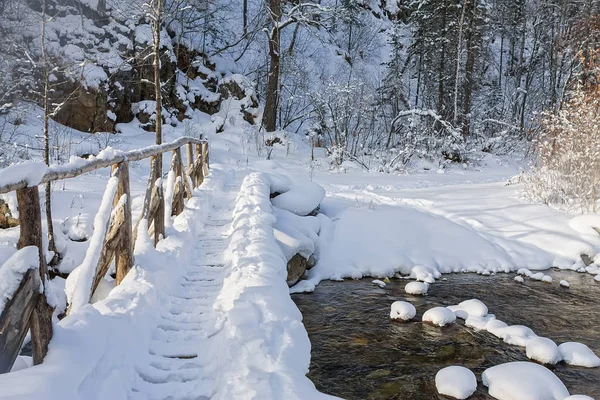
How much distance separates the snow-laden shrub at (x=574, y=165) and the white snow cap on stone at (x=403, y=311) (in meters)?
5.96

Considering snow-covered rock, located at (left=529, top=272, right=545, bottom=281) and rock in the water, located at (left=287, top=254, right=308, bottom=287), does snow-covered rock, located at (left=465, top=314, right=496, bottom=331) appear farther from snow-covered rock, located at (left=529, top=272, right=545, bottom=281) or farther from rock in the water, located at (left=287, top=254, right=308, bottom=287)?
rock in the water, located at (left=287, top=254, right=308, bottom=287)

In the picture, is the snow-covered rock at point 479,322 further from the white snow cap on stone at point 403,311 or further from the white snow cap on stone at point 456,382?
the white snow cap on stone at point 456,382

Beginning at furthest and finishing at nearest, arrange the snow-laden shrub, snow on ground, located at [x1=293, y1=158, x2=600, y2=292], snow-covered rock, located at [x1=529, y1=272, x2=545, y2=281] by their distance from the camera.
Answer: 1. the snow-laden shrub
2. snow on ground, located at [x1=293, y1=158, x2=600, y2=292]
3. snow-covered rock, located at [x1=529, y1=272, x2=545, y2=281]

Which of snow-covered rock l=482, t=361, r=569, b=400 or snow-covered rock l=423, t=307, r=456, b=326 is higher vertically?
snow-covered rock l=482, t=361, r=569, b=400

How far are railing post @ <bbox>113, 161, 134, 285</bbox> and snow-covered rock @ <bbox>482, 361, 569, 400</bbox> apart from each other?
3.63 meters

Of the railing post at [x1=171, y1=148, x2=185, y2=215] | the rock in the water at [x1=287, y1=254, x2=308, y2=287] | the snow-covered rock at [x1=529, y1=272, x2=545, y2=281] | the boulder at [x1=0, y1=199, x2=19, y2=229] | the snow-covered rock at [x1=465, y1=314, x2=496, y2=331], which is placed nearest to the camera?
the snow-covered rock at [x1=465, y1=314, x2=496, y2=331]

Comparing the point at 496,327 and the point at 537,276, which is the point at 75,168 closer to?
the point at 496,327

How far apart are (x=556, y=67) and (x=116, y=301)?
1061 inches

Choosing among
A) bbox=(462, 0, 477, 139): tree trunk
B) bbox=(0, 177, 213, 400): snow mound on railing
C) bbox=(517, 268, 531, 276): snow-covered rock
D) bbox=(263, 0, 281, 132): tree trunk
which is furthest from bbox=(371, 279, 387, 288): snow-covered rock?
bbox=(462, 0, 477, 139): tree trunk

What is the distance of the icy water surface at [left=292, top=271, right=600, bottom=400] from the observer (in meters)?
4.33

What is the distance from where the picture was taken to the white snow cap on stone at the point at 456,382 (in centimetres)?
401

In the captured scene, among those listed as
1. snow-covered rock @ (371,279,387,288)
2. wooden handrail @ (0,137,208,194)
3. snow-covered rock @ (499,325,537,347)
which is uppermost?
wooden handrail @ (0,137,208,194)

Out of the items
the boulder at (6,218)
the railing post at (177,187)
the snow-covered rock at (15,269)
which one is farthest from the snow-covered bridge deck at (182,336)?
the boulder at (6,218)

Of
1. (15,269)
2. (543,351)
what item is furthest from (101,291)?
(543,351)
